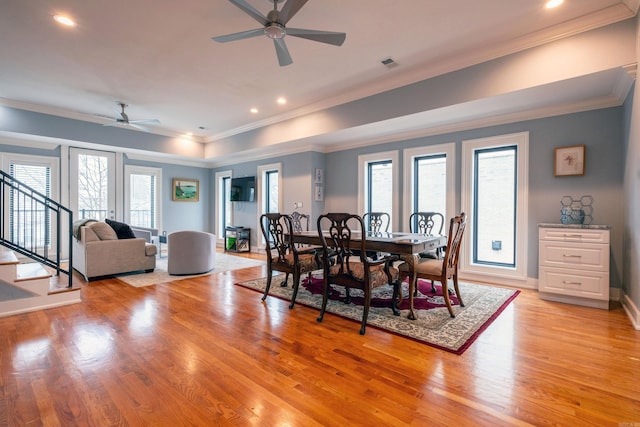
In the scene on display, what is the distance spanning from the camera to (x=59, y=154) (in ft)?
20.7

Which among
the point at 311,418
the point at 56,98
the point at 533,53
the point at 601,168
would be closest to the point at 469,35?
the point at 533,53

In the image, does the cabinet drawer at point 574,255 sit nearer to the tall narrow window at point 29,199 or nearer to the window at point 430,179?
the window at point 430,179

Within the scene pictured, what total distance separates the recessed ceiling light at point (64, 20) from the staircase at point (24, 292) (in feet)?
8.15

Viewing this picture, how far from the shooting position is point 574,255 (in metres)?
3.45

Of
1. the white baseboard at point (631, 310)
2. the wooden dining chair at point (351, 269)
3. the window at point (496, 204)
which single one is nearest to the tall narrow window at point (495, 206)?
the window at point (496, 204)

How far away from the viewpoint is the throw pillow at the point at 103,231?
4660 millimetres

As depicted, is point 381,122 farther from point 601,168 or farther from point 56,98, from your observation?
point 56,98

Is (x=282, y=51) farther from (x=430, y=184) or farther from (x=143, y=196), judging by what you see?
(x=143, y=196)

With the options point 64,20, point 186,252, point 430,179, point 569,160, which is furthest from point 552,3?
point 186,252

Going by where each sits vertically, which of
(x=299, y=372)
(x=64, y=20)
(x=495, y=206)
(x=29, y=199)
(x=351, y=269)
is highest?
(x=64, y=20)

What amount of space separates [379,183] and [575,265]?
3.28m

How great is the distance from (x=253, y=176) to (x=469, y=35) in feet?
18.8

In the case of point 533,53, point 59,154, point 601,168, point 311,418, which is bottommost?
point 311,418

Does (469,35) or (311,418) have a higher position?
(469,35)
